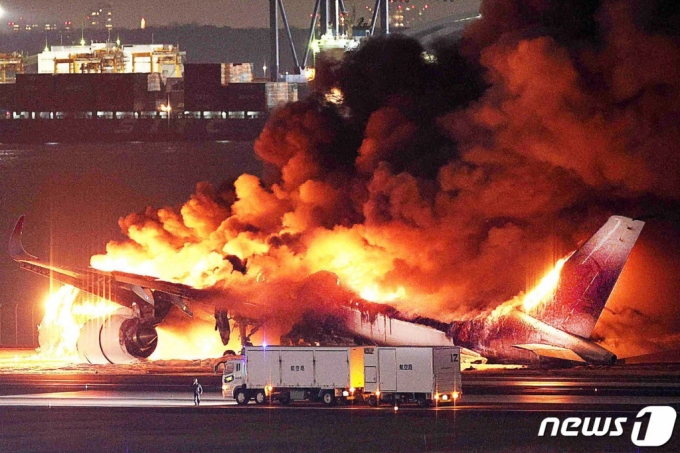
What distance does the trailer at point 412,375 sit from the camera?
Result: 4834 cm

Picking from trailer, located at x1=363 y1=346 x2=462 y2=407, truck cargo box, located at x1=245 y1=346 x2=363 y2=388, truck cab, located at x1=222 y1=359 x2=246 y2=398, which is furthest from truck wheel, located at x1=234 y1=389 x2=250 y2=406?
trailer, located at x1=363 y1=346 x2=462 y2=407

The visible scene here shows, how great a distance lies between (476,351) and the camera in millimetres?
64938

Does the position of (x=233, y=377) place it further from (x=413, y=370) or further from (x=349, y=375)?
(x=413, y=370)

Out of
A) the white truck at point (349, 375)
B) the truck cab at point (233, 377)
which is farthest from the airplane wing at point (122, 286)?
the white truck at point (349, 375)

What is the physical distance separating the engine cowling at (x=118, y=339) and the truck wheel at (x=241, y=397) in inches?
859

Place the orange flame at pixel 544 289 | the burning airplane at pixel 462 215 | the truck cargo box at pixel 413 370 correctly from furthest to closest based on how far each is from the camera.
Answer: the burning airplane at pixel 462 215 < the orange flame at pixel 544 289 < the truck cargo box at pixel 413 370

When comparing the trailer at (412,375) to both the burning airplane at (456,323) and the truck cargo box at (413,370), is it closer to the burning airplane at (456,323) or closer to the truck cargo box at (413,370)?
the truck cargo box at (413,370)

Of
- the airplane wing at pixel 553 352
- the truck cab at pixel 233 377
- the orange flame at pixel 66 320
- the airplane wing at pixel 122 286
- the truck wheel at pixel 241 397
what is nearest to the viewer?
the truck wheel at pixel 241 397

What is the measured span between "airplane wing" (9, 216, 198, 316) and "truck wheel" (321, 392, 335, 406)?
22.2m

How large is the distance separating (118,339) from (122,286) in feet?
9.91

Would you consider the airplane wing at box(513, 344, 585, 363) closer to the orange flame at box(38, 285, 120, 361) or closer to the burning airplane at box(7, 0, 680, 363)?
the burning airplane at box(7, 0, 680, 363)

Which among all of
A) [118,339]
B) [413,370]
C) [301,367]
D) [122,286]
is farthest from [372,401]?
[122,286]

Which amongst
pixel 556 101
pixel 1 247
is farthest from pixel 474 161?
pixel 1 247

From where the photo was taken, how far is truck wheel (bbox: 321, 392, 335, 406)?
49.5m
